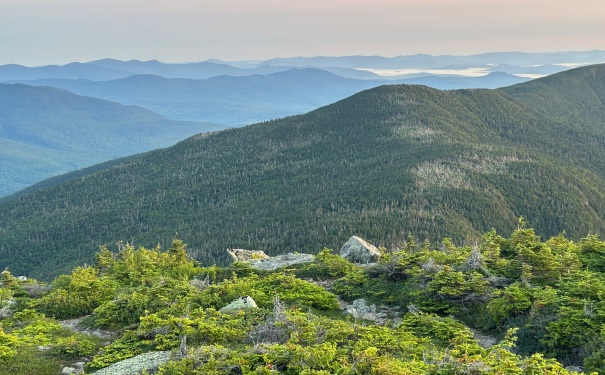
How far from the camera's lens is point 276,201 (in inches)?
7279

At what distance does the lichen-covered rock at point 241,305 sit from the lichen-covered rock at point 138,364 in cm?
627

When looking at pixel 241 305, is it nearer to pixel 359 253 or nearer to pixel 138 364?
pixel 138 364

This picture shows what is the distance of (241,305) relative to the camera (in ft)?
87.0

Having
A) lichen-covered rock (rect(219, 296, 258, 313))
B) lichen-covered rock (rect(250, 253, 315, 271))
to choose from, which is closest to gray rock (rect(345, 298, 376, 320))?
lichen-covered rock (rect(219, 296, 258, 313))

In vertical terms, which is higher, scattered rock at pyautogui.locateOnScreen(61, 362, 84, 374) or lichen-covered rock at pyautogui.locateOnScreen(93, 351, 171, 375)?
lichen-covered rock at pyautogui.locateOnScreen(93, 351, 171, 375)

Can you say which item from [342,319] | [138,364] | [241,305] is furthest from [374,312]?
[138,364]

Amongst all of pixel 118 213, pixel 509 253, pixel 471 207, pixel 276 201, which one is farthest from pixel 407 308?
pixel 118 213

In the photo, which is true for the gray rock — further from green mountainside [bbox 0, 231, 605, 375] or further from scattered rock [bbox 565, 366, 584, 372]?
scattered rock [bbox 565, 366, 584, 372]

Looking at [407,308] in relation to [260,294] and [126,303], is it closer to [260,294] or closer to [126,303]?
[260,294]

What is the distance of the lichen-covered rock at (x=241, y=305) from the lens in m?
25.9

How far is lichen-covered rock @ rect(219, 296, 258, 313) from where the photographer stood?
2594 centimetres

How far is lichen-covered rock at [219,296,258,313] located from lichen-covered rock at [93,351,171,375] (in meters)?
6.27

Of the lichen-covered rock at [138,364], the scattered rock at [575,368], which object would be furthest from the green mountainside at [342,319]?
the scattered rock at [575,368]

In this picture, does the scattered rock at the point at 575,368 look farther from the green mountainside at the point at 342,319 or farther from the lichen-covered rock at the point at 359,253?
the lichen-covered rock at the point at 359,253
